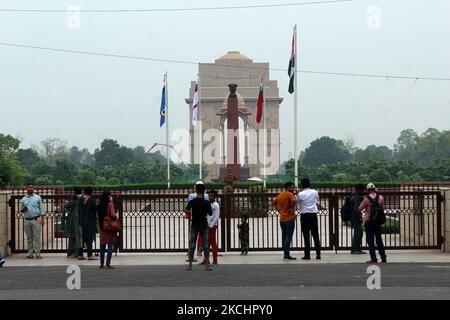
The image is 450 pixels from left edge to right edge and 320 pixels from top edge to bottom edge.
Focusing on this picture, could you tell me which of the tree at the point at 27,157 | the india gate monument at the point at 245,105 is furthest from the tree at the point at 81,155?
the india gate monument at the point at 245,105

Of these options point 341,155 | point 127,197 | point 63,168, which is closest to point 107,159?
point 63,168

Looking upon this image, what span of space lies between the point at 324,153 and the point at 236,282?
4944 inches

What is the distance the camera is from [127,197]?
17234mm

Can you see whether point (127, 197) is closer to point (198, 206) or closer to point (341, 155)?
point (198, 206)

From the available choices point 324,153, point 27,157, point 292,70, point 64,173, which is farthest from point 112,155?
point 292,70

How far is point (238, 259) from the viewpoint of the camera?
1628 centimetres

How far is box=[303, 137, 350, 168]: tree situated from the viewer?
136m

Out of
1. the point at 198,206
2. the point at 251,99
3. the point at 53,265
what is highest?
the point at 251,99

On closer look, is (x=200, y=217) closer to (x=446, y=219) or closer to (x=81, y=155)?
(x=446, y=219)

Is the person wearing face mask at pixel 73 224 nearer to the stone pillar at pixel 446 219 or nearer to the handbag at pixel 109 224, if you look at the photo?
the handbag at pixel 109 224

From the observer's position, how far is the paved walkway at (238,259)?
15570 millimetres

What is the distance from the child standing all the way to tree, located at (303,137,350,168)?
119 m

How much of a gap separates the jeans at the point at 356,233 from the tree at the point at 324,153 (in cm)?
11878
